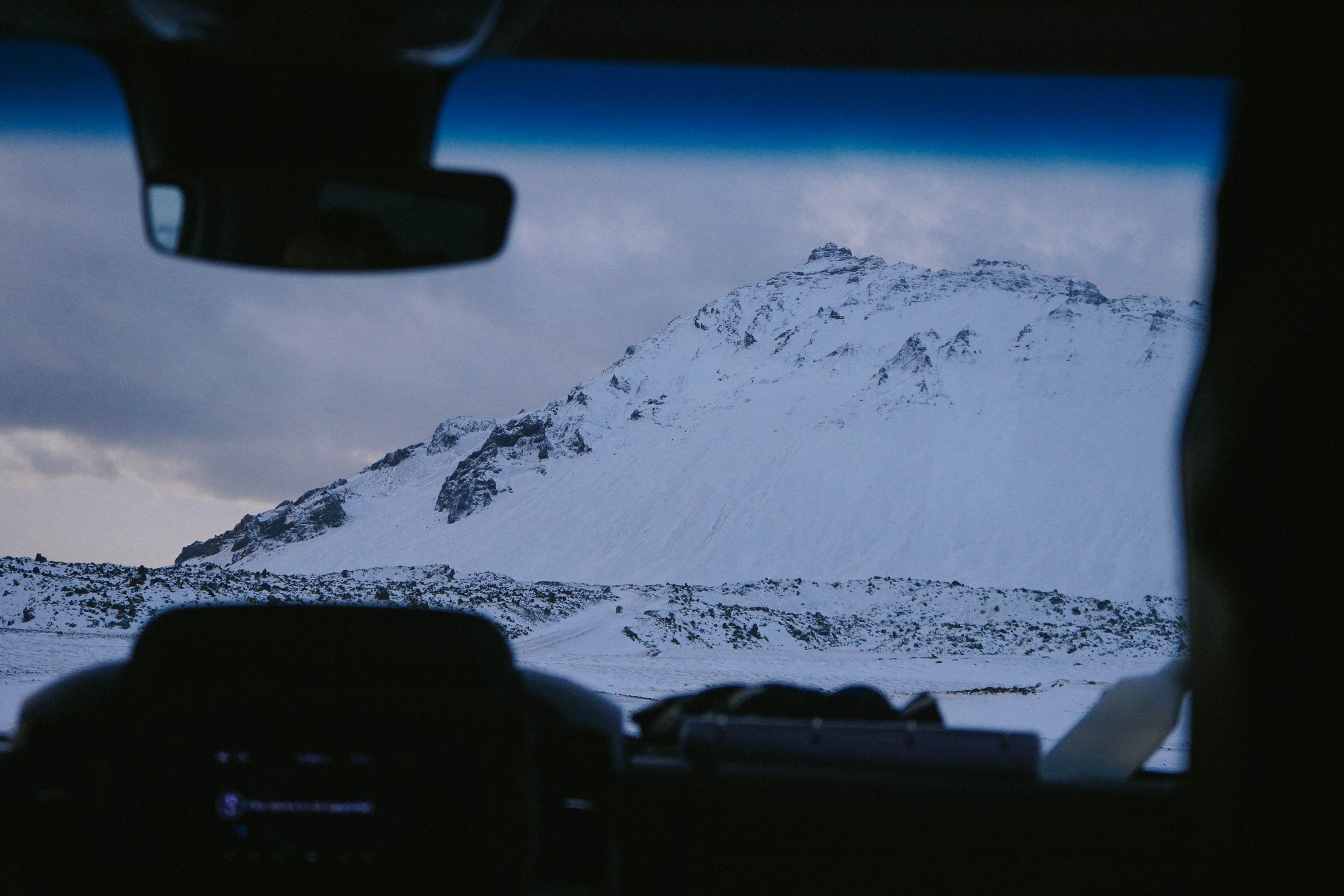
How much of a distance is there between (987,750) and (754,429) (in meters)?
46.4

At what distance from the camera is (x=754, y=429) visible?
49406 mm

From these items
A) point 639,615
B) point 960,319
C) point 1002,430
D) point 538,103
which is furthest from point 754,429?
point 538,103

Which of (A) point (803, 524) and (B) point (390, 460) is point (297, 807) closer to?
(B) point (390, 460)

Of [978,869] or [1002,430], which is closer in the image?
[978,869]

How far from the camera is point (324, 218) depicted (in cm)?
282

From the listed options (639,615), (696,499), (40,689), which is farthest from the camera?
(696,499)

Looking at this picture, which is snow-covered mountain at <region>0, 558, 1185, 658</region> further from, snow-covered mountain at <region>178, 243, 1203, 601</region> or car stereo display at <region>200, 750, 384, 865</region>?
car stereo display at <region>200, 750, 384, 865</region>

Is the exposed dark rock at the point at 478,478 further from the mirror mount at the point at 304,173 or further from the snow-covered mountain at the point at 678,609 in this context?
the mirror mount at the point at 304,173

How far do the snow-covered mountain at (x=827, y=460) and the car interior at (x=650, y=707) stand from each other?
29 centimetres

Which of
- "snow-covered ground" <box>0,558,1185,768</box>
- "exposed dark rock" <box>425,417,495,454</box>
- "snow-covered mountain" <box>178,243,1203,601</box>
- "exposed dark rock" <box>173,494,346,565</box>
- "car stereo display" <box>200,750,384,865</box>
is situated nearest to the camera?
"car stereo display" <box>200,750,384,865</box>

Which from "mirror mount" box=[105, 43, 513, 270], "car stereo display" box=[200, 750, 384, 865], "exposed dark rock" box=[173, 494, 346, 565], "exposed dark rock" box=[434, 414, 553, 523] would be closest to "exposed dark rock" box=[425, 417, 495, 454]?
"exposed dark rock" box=[434, 414, 553, 523]

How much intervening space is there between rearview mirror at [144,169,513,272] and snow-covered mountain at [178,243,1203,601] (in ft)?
4.96

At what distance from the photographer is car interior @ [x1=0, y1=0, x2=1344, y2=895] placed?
1374 mm

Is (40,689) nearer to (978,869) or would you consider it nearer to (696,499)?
(978,869)
